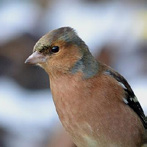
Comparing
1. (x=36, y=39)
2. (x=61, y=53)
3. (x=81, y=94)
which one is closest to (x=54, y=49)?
(x=61, y=53)

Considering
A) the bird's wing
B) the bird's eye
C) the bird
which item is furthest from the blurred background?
the bird's eye

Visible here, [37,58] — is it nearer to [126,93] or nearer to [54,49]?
[54,49]

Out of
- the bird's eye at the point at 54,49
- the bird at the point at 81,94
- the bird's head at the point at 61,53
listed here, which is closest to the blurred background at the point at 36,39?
the bird at the point at 81,94

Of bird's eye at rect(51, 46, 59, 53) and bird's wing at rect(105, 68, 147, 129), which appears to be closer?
bird's eye at rect(51, 46, 59, 53)

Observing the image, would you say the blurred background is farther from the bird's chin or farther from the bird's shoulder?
the bird's chin

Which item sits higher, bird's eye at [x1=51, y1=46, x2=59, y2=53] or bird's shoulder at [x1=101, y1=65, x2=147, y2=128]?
bird's eye at [x1=51, y1=46, x2=59, y2=53]

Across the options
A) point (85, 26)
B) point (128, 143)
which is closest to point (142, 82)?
point (85, 26)
